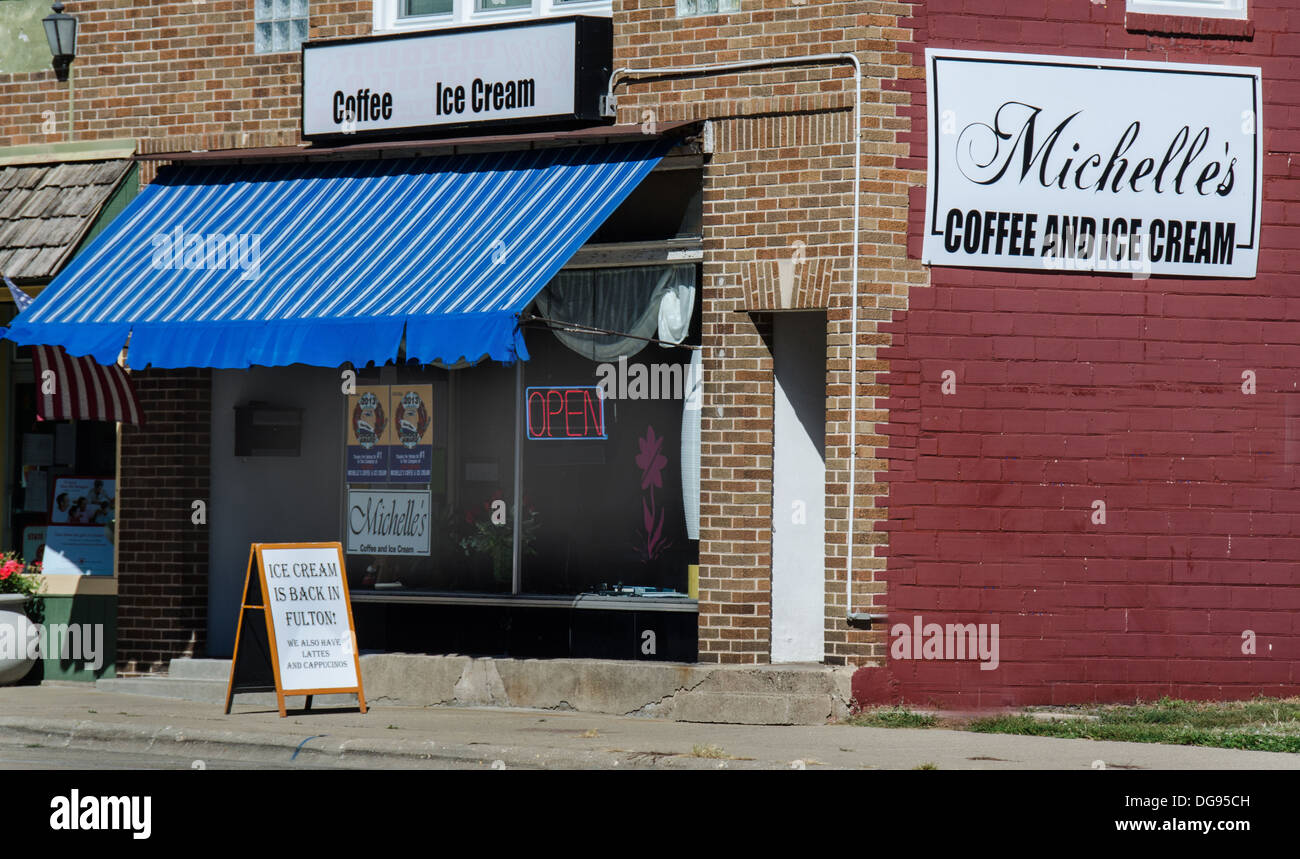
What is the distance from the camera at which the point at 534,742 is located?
10477 millimetres

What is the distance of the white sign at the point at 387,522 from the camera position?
44.0ft

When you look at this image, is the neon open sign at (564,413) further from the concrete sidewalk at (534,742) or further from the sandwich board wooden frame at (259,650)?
the concrete sidewalk at (534,742)

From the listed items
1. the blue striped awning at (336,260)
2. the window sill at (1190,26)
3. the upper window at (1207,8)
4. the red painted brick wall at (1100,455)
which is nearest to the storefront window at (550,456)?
the blue striped awning at (336,260)

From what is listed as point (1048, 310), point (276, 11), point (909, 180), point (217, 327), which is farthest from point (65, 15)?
point (1048, 310)

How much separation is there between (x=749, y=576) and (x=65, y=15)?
25.4ft

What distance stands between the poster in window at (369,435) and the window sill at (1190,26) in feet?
21.3

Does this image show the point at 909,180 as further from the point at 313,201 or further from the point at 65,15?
the point at 65,15

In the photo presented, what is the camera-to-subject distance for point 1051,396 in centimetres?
1183

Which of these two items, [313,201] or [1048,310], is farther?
[313,201]

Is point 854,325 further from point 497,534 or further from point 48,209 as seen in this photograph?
point 48,209

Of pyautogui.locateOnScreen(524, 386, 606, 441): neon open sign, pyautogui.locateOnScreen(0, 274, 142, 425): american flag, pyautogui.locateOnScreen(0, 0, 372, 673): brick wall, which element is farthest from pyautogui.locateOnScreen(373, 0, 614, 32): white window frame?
pyautogui.locateOnScreen(0, 274, 142, 425): american flag

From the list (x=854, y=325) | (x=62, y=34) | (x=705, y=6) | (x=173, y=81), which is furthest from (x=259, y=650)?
(x=62, y=34)

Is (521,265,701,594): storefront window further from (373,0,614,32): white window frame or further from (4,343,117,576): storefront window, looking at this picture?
(4,343,117,576): storefront window

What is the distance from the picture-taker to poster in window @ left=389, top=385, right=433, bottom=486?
13.4 m
